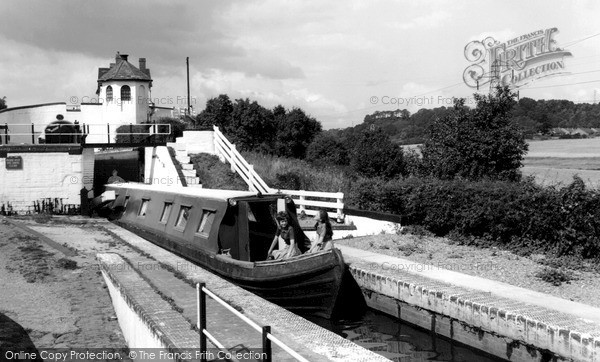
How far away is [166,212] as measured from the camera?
13539 millimetres

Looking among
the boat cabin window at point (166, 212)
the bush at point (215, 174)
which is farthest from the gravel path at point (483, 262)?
the bush at point (215, 174)

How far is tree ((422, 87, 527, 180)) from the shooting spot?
15906 millimetres

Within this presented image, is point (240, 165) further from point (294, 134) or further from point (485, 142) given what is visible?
point (294, 134)

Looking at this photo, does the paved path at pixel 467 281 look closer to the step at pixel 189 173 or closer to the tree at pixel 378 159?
the step at pixel 189 173

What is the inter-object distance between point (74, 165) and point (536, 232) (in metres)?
14.8

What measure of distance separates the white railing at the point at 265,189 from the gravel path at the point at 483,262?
198 cm

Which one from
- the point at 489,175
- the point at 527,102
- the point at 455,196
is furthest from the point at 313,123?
the point at 527,102

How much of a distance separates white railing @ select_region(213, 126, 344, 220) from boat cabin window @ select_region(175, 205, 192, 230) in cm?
252

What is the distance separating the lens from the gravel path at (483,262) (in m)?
8.59

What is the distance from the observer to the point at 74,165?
19.7 meters

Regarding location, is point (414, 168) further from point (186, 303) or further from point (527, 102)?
point (527, 102)

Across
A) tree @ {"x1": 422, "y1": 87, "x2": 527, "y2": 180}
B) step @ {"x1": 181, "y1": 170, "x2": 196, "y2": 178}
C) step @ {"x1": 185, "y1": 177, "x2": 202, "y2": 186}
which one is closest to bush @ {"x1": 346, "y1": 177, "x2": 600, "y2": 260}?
tree @ {"x1": 422, "y1": 87, "x2": 527, "y2": 180}

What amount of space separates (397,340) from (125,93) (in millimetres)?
39168

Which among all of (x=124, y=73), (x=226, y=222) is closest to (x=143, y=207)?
(x=226, y=222)
